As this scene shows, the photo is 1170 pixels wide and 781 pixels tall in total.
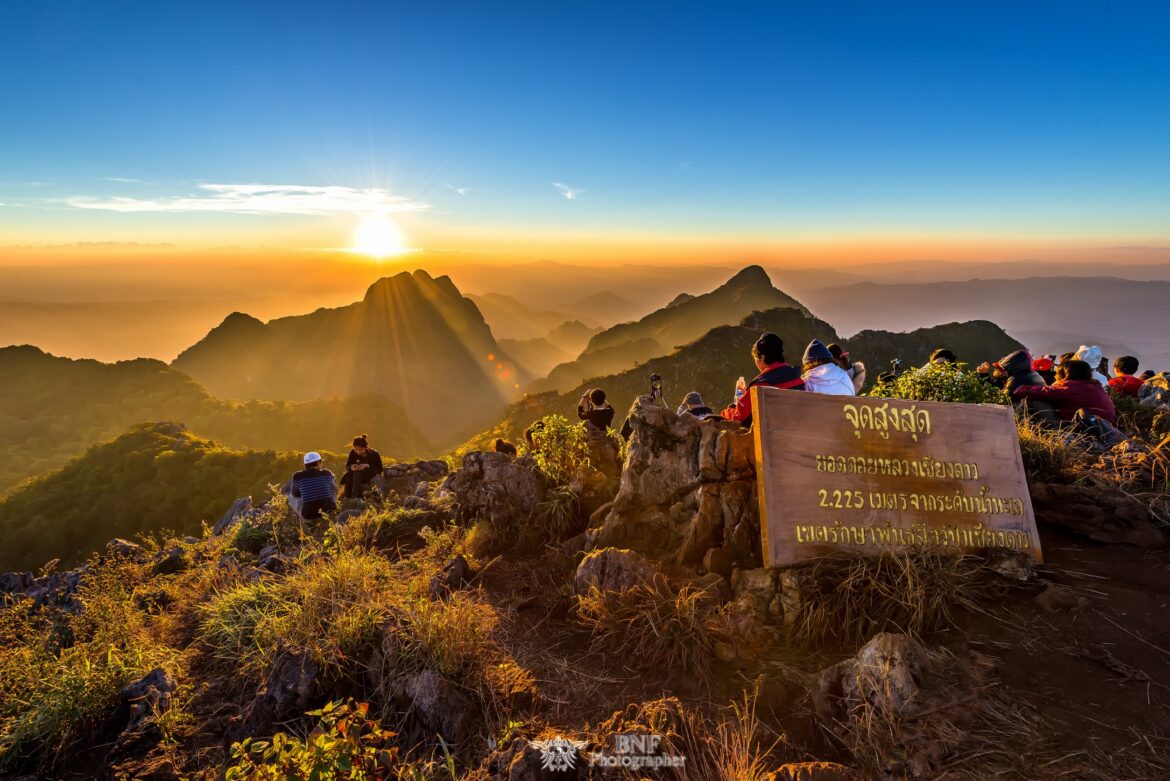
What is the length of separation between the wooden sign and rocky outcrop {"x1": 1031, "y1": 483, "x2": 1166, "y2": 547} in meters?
0.98

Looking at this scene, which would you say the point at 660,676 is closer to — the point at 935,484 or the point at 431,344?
the point at 935,484

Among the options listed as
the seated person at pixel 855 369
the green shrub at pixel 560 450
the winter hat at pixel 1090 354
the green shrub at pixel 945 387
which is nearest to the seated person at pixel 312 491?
the green shrub at pixel 560 450

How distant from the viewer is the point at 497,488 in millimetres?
7020

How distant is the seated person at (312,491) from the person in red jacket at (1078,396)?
1286 centimetres

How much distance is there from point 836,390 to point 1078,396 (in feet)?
17.4

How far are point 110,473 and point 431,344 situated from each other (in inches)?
5211

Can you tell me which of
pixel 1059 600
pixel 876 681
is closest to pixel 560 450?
pixel 876 681

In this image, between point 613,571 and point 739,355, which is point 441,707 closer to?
point 613,571

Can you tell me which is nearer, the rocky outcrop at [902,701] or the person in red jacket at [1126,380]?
the rocky outcrop at [902,701]

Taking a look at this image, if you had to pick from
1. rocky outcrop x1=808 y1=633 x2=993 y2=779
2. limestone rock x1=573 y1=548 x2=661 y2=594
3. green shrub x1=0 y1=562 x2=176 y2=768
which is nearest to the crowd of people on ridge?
limestone rock x1=573 y1=548 x2=661 y2=594

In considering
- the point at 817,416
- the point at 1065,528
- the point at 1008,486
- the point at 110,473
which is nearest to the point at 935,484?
the point at 1008,486

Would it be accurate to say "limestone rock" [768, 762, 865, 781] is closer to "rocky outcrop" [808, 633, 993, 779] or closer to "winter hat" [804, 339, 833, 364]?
"rocky outcrop" [808, 633, 993, 779]

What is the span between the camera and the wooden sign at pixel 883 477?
4.83m

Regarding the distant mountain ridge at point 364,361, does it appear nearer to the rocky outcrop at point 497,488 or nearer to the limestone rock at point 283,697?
the rocky outcrop at point 497,488
